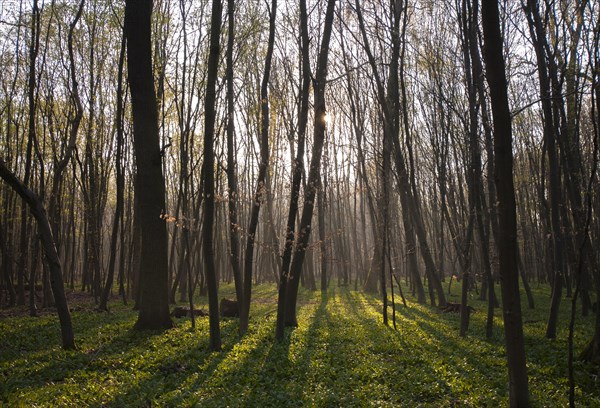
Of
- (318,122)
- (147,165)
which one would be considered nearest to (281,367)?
(318,122)

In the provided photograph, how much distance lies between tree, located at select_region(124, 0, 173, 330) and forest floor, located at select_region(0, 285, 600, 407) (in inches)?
29.1

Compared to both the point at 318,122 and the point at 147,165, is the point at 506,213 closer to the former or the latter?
the point at 318,122

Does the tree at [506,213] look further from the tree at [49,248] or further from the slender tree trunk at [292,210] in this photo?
the tree at [49,248]

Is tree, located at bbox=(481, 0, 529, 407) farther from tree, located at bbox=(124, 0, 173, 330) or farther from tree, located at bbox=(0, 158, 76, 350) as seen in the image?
tree, located at bbox=(124, 0, 173, 330)

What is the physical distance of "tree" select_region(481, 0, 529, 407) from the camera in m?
4.82

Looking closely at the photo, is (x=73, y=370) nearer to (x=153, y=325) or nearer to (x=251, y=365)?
(x=251, y=365)

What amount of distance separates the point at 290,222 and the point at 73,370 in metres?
5.16

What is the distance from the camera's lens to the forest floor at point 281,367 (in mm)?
6129

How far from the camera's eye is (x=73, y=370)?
300 inches

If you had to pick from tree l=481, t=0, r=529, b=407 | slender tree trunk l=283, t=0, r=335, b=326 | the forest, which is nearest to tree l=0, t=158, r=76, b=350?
the forest

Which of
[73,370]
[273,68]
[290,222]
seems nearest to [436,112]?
[273,68]

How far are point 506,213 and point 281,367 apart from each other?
4.97 meters

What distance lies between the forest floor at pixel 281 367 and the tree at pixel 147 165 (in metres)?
0.74

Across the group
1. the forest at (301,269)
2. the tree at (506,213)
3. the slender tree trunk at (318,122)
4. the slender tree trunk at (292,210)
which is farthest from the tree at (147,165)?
the tree at (506,213)
